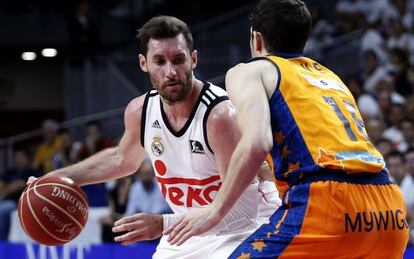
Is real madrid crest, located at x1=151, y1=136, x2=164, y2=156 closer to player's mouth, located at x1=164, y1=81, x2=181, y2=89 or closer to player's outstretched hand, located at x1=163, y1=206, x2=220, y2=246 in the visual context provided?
player's mouth, located at x1=164, y1=81, x2=181, y2=89

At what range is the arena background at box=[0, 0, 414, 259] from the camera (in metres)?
12.5

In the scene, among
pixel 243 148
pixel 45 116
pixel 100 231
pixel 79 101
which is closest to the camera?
pixel 243 148

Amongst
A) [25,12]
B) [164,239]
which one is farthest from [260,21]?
[25,12]

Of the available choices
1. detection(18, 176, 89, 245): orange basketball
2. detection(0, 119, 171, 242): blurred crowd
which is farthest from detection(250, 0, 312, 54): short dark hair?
detection(0, 119, 171, 242): blurred crowd

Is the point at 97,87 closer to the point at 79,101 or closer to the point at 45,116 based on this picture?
the point at 79,101

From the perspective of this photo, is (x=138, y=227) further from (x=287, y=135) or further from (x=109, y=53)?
(x=109, y=53)

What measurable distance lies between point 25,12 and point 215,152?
11.9 meters

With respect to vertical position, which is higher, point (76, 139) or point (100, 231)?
point (76, 139)

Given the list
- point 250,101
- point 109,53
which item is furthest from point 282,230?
point 109,53

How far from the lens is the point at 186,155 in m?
4.79

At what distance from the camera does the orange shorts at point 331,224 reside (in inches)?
148

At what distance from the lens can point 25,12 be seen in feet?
51.9

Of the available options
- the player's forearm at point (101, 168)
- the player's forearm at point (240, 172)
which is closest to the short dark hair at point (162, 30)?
the player's forearm at point (101, 168)

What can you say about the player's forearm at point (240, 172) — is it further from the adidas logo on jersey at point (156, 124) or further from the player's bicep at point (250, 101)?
the adidas logo on jersey at point (156, 124)
